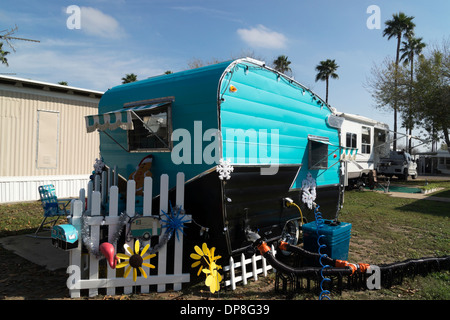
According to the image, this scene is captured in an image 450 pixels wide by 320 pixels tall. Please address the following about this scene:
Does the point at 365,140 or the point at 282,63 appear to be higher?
the point at 282,63

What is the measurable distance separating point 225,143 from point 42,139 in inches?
390

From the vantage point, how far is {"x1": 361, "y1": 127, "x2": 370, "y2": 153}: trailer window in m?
16.1

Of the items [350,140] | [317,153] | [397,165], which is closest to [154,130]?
[317,153]

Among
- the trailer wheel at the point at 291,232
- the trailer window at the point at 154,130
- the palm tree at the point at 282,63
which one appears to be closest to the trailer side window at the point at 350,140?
the trailer wheel at the point at 291,232

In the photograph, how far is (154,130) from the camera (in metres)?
4.82

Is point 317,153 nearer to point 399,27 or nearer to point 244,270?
point 244,270

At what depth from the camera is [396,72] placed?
24.4m

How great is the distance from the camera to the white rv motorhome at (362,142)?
48.1 ft

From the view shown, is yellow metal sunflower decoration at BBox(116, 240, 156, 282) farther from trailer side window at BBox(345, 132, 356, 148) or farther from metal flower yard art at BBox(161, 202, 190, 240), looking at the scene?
trailer side window at BBox(345, 132, 356, 148)

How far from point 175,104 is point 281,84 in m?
1.99

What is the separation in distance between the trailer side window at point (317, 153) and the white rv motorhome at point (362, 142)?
27.1 ft

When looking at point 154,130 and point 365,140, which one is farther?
point 365,140

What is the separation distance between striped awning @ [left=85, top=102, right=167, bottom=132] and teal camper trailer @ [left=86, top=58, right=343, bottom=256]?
2cm
